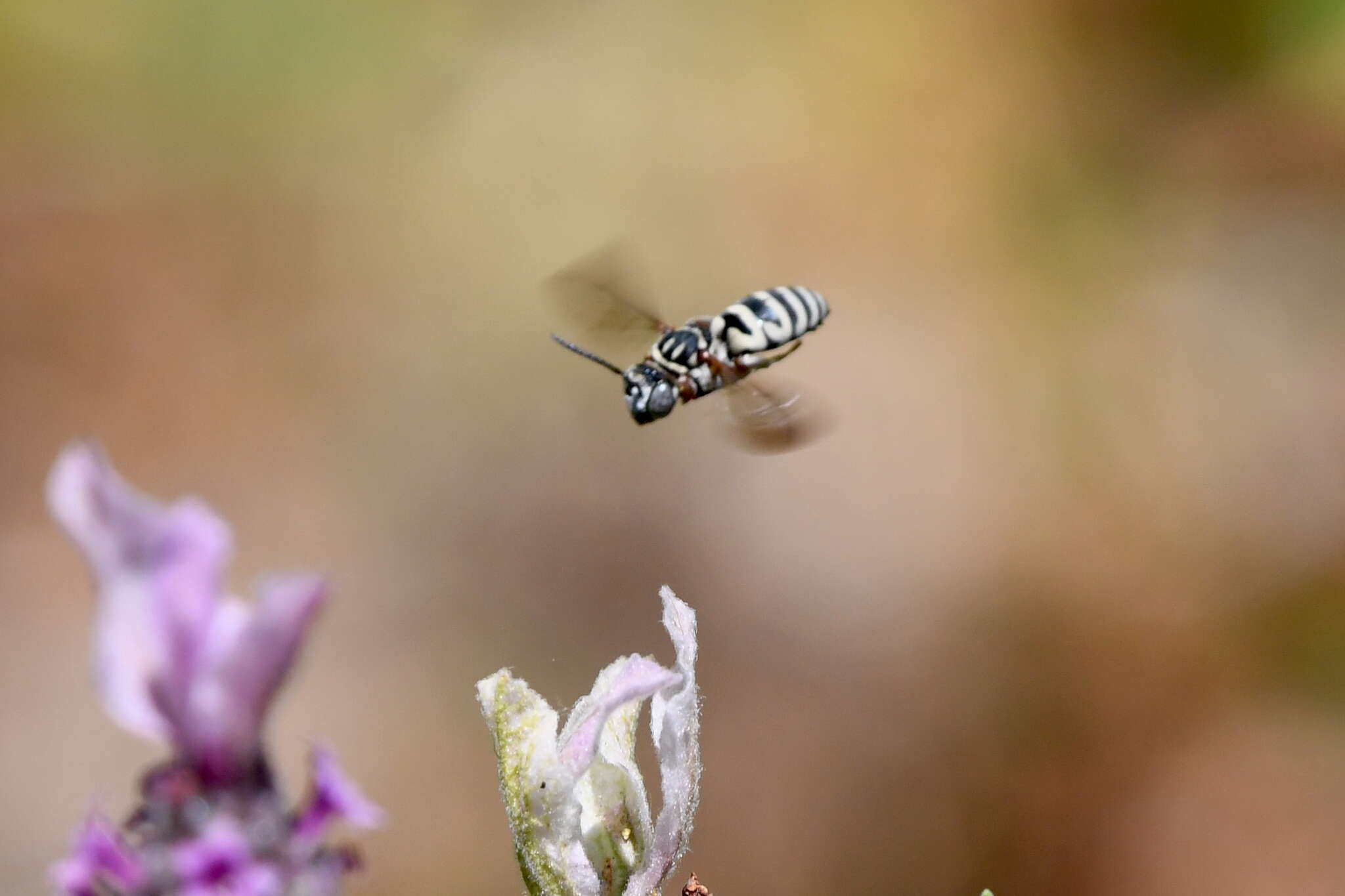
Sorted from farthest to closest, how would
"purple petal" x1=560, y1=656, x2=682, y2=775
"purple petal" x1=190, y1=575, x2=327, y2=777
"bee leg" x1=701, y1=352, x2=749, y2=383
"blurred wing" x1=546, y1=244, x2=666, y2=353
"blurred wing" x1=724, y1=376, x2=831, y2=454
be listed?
"blurred wing" x1=546, y1=244, x2=666, y2=353, "bee leg" x1=701, y1=352, x2=749, y2=383, "blurred wing" x1=724, y1=376, x2=831, y2=454, "purple petal" x1=560, y1=656, x2=682, y2=775, "purple petal" x1=190, y1=575, x2=327, y2=777

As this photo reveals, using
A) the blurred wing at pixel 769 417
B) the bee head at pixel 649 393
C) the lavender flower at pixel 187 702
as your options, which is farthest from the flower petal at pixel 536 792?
the bee head at pixel 649 393

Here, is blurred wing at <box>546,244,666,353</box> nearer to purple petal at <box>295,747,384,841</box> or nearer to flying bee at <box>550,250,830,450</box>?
flying bee at <box>550,250,830,450</box>

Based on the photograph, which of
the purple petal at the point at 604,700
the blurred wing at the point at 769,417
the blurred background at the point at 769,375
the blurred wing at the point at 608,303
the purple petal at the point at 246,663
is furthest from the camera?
the blurred background at the point at 769,375

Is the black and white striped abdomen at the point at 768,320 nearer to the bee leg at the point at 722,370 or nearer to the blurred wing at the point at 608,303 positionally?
the bee leg at the point at 722,370

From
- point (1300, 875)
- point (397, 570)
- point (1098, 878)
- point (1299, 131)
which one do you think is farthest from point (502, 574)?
point (1299, 131)

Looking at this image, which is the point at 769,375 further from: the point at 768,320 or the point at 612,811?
the point at 612,811

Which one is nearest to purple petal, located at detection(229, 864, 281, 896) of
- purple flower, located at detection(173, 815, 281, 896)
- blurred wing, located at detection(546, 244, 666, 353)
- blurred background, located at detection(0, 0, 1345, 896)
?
purple flower, located at detection(173, 815, 281, 896)
